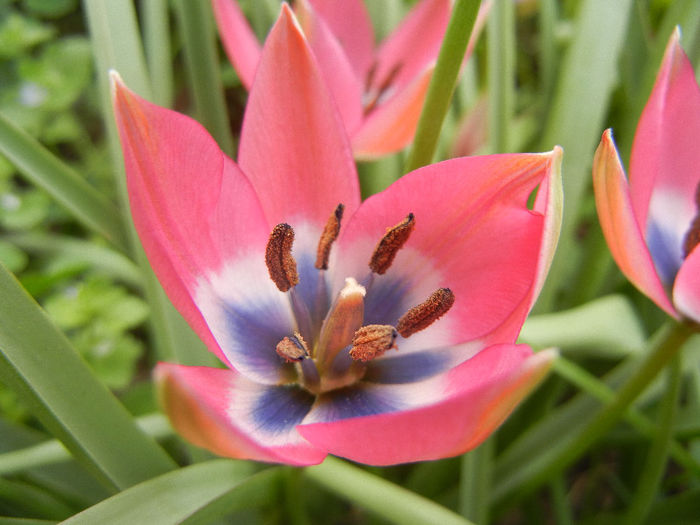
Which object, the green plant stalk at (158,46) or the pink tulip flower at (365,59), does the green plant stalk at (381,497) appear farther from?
the green plant stalk at (158,46)

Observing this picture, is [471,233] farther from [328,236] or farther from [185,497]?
[185,497]

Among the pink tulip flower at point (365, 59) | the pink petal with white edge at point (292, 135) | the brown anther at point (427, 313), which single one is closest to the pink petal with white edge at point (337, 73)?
the pink tulip flower at point (365, 59)

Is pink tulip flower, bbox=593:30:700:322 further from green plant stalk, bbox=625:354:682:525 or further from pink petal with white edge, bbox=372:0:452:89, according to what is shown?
pink petal with white edge, bbox=372:0:452:89

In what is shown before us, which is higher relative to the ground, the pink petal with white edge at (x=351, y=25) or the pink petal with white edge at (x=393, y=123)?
the pink petal with white edge at (x=351, y=25)

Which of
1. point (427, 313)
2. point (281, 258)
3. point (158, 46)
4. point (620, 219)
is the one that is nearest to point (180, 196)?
point (281, 258)

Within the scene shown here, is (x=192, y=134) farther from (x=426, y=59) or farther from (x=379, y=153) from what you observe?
(x=426, y=59)
